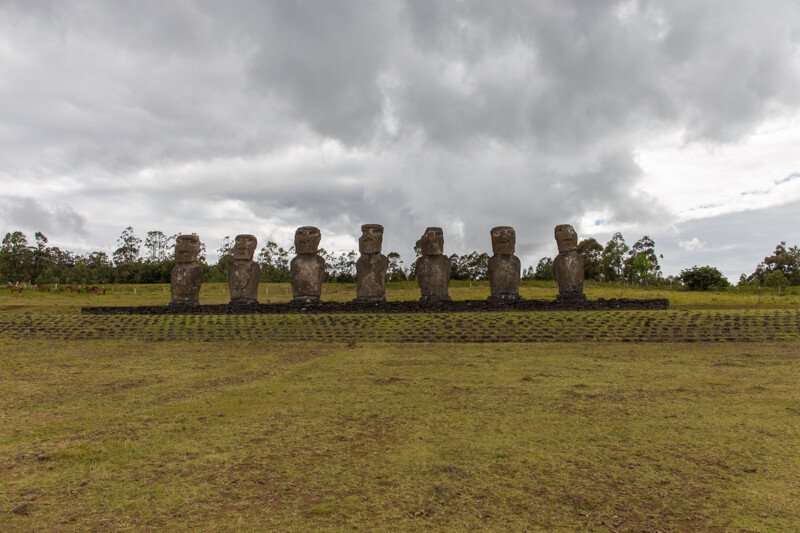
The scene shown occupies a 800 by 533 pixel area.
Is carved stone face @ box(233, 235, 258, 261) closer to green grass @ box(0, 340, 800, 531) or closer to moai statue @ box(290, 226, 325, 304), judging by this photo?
moai statue @ box(290, 226, 325, 304)

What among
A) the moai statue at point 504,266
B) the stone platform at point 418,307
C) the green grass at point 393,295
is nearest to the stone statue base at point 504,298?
the moai statue at point 504,266

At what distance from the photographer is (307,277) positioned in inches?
782

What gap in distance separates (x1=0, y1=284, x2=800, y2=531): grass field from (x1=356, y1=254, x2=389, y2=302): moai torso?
7697 mm

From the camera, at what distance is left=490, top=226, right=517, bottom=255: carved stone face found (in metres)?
19.8

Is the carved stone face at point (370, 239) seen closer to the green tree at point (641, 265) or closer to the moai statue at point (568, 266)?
the moai statue at point (568, 266)

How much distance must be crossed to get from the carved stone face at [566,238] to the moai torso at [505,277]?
1.77 metres

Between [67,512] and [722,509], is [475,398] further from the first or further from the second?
[67,512]

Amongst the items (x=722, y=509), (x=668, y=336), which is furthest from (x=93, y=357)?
(x=668, y=336)

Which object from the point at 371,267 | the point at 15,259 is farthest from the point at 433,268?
the point at 15,259

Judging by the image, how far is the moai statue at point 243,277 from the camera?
2000 centimetres

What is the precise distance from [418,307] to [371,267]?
2.64 metres

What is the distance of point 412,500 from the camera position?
388cm

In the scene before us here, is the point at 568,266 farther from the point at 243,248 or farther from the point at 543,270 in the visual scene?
the point at 543,270

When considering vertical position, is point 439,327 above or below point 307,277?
below
